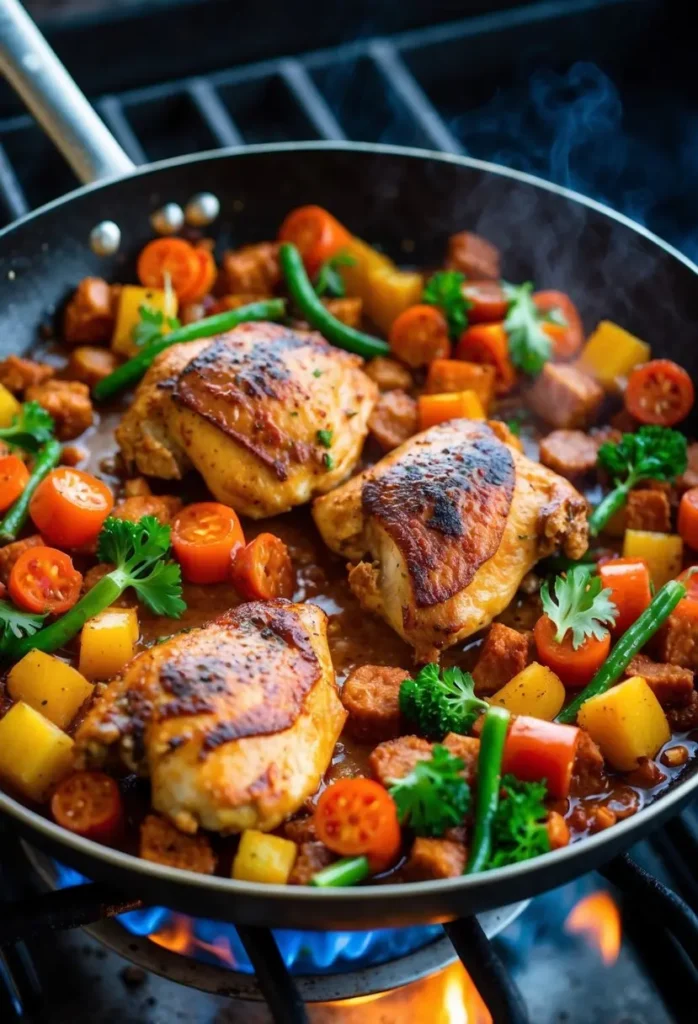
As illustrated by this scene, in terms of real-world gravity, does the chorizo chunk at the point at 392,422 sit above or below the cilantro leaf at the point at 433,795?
above

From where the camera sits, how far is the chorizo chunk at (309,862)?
257 centimetres

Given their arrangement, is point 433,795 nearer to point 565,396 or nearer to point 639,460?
point 639,460

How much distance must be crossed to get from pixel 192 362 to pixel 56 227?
977 mm

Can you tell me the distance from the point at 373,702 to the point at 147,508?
961 mm

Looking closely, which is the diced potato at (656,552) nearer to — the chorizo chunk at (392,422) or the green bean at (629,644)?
the green bean at (629,644)

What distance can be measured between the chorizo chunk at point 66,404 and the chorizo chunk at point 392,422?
3.17 ft

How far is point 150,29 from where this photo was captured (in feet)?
17.0

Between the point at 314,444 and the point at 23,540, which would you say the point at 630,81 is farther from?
the point at 23,540

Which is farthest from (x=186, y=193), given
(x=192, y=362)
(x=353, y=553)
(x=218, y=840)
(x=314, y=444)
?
(x=218, y=840)

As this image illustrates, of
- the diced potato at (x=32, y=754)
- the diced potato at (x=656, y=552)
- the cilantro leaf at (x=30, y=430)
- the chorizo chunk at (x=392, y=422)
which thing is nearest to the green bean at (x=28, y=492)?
the cilantro leaf at (x=30, y=430)

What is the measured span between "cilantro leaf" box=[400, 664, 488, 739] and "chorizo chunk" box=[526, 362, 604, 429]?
1.25 meters

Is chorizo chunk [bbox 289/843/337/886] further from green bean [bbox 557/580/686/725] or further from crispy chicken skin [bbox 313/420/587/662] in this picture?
green bean [bbox 557/580/686/725]

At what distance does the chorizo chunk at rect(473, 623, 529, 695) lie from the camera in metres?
3.05

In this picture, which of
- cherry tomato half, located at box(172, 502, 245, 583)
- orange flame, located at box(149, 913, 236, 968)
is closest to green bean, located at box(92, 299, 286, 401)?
cherry tomato half, located at box(172, 502, 245, 583)
